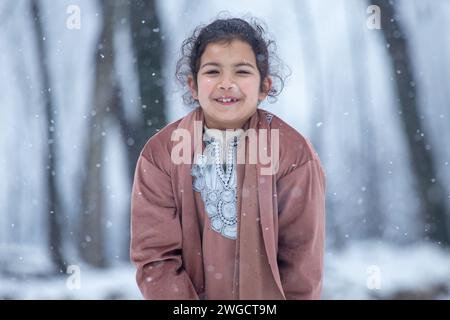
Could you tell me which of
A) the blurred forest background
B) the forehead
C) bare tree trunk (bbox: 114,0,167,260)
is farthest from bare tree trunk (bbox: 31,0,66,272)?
the forehead

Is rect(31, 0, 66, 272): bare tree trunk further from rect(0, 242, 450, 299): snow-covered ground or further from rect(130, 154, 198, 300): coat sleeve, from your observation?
rect(130, 154, 198, 300): coat sleeve

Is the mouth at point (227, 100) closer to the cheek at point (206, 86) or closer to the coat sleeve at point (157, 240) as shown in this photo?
the cheek at point (206, 86)

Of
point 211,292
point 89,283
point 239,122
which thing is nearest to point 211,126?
point 239,122

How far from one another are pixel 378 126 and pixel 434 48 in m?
0.37

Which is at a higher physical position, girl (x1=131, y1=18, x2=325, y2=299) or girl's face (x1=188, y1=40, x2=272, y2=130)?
girl's face (x1=188, y1=40, x2=272, y2=130)

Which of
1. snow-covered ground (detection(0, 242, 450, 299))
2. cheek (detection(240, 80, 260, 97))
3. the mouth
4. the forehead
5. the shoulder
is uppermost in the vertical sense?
the forehead

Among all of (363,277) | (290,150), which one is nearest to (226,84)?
(290,150)

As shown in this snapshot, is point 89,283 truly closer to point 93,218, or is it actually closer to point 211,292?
point 93,218

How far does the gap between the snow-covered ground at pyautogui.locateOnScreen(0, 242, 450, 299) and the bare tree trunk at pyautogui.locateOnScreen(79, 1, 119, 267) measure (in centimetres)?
16

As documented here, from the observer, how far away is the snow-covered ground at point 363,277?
2.25 metres

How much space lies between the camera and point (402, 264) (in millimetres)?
2252

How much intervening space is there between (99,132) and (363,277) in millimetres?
1162

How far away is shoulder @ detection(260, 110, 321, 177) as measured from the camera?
5.64 feet

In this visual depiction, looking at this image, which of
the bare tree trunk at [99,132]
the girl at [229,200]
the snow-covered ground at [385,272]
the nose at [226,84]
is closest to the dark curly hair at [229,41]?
the girl at [229,200]
